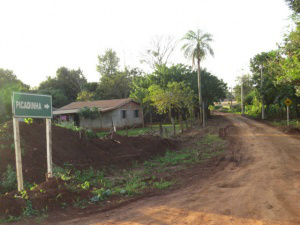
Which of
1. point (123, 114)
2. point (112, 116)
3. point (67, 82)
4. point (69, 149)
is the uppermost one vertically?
point (67, 82)

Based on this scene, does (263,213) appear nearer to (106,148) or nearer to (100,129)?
(106,148)

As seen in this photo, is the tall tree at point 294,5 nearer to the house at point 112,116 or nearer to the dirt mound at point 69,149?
the dirt mound at point 69,149

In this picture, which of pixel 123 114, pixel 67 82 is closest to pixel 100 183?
pixel 123 114

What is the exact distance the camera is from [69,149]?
12.1 meters

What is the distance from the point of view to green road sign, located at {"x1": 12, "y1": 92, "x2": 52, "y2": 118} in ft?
22.0

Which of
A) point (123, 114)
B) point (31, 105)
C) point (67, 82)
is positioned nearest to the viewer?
point (31, 105)

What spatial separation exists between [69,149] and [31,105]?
17.6 feet

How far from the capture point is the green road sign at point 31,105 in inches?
265

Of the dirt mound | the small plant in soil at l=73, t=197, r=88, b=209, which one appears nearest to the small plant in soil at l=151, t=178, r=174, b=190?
the small plant in soil at l=73, t=197, r=88, b=209

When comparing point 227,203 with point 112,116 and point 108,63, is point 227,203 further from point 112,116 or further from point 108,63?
point 108,63

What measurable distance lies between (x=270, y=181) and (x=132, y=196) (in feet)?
12.4

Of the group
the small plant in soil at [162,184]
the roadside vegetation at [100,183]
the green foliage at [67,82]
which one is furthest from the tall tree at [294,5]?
the green foliage at [67,82]

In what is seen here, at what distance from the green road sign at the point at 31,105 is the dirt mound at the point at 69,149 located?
2.69 metres

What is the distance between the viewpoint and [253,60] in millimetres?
48938
